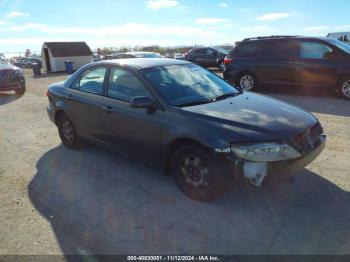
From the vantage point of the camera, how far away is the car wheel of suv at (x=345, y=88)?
8865mm

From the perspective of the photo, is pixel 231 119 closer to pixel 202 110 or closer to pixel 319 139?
pixel 202 110

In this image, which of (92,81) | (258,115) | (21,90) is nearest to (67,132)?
(92,81)

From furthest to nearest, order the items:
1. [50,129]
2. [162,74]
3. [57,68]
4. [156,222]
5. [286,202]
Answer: [57,68], [50,129], [162,74], [286,202], [156,222]

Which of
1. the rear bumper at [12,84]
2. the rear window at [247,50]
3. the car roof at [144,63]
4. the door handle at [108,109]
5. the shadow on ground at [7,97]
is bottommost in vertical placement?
the shadow on ground at [7,97]

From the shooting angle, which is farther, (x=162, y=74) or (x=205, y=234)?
(x=162, y=74)

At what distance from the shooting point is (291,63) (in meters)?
9.70

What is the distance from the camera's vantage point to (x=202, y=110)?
3703mm

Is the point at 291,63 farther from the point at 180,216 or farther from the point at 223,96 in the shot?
the point at 180,216

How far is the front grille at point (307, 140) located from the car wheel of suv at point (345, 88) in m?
5.92

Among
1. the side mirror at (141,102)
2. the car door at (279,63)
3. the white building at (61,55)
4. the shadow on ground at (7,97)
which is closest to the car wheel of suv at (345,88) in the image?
the car door at (279,63)

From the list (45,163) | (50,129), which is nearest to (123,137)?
(45,163)

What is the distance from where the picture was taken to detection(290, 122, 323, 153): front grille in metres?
3.36

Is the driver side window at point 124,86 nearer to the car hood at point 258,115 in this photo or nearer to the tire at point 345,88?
the car hood at point 258,115

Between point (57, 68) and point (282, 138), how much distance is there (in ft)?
90.4
